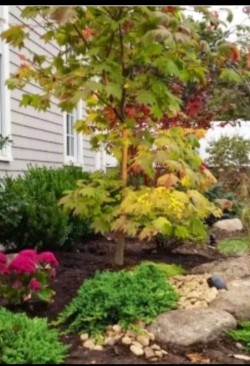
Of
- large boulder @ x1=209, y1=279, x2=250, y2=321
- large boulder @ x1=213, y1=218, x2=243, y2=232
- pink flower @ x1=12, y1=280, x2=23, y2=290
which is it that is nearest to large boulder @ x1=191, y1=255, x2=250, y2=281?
large boulder @ x1=209, y1=279, x2=250, y2=321

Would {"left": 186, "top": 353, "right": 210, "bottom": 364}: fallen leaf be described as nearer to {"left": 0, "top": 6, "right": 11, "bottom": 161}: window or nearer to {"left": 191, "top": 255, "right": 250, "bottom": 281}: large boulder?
{"left": 191, "top": 255, "right": 250, "bottom": 281}: large boulder

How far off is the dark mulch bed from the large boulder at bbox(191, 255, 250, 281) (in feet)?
0.94

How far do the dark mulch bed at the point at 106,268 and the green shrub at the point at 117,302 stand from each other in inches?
6.3

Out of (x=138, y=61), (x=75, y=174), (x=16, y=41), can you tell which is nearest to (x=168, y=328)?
(x=138, y=61)

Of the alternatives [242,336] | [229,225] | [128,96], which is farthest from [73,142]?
[242,336]

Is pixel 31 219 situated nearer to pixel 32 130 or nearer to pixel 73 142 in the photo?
pixel 32 130

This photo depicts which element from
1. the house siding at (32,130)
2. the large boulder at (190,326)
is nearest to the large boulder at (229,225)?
the house siding at (32,130)

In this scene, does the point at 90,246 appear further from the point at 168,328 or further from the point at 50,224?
the point at 168,328

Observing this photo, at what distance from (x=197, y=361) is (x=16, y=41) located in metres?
2.95

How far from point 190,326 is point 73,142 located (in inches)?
333

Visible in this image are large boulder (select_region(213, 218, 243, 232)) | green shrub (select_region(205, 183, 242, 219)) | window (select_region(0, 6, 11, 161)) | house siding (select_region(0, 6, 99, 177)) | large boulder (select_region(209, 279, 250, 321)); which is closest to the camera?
large boulder (select_region(209, 279, 250, 321))

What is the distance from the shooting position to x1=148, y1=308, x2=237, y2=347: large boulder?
332cm

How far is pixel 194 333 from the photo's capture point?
3344mm

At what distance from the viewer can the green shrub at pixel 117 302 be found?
11.3 feet
